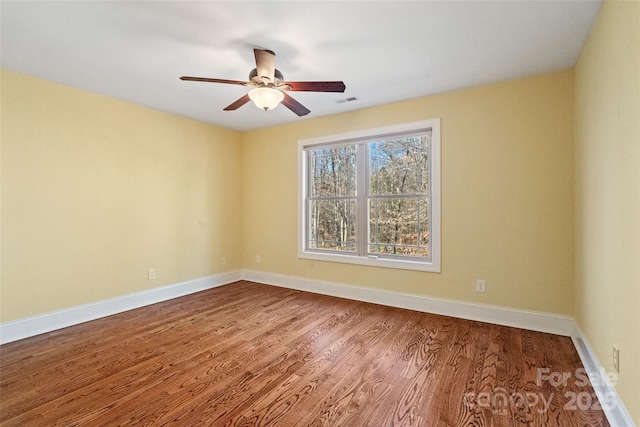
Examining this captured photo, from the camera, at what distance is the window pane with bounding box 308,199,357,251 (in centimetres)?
400

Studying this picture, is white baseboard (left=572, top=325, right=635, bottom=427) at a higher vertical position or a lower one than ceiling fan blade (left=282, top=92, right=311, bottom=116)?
lower

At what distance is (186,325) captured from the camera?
2.93 meters

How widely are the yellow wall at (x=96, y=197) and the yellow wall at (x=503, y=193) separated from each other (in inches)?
95.5

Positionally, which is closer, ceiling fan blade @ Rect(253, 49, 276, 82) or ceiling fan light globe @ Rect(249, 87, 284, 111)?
ceiling fan blade @ Rect(253, 49, 276, 82)

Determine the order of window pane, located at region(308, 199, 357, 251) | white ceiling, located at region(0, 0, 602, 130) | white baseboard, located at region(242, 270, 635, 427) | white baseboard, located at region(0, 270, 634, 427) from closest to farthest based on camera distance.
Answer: white baseboard, located at region(242, 270, 635, 427), white ceiling, located at region(0, 0, 602, 130), white baseboard, located at region(0, 270, 634, 427), window pane, located at region(308, 199, 357, 251)

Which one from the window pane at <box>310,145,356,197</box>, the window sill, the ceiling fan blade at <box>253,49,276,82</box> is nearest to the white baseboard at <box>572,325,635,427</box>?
the window sill

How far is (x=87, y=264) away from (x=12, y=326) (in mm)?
743

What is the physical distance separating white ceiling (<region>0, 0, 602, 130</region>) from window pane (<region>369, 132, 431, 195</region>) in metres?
0.66

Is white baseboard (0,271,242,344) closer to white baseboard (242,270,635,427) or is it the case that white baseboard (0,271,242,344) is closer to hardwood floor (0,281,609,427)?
hardwood floor (0,281,609,427)

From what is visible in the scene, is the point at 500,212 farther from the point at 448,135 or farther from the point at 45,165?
the point at 45,165

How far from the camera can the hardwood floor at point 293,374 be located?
64.4 inches

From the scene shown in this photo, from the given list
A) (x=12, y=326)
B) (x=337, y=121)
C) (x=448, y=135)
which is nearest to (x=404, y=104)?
(x=448, y=135)

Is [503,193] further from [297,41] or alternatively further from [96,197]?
[96,197]

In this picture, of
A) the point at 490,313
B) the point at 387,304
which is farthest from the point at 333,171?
the point at 490,313
